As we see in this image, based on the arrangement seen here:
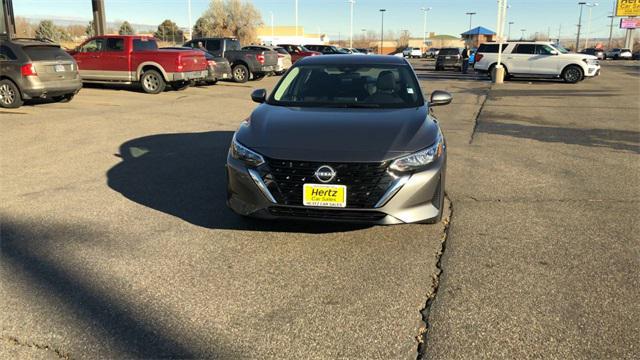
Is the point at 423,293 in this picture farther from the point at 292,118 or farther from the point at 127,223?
the point at 127,223

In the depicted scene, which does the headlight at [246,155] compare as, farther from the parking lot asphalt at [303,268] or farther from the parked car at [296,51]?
the parked car at [296,51]

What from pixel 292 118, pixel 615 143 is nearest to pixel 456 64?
pixel 615 143

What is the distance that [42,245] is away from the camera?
4340 mm

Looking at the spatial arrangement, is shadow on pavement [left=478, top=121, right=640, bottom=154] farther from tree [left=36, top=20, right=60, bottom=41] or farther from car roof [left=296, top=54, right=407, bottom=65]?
tree [left=36, top=20, right=60, bottom=41]

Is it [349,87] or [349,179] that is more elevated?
[349,87]

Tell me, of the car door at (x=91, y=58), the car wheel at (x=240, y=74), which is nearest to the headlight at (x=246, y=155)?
the car door at (x=91, y=58)

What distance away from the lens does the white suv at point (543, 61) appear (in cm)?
2278

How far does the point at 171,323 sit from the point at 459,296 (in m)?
1.84

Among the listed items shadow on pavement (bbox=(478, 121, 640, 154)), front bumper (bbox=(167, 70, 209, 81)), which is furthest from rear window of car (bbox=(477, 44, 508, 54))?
shadow on pavement (bbox=(478, 121, 640, 154))

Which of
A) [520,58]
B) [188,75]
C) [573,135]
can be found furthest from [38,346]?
[520,58]

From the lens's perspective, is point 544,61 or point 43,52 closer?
point 43,52

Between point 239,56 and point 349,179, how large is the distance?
18.9 metres

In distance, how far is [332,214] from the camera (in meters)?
4.04

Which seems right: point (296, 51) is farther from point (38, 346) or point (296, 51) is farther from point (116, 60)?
point (38, 346)
